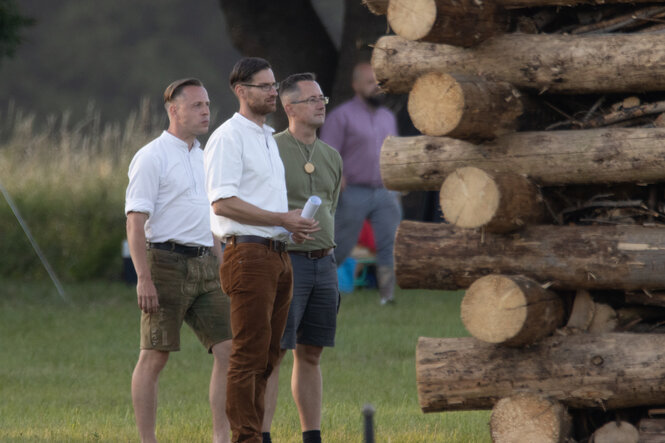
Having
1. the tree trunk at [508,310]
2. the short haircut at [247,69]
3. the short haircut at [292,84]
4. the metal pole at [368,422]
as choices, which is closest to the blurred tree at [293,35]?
the short haircut at [292,84]

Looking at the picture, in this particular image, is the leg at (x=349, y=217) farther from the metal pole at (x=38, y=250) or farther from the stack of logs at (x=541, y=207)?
the stack of logs at (x=541, y=207)

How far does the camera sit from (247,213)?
6.52 m

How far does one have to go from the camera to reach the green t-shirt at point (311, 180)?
734cm

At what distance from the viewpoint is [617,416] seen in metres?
6.74

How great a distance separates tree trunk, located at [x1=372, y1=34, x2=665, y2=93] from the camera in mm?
6551

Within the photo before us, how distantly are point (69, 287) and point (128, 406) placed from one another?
22.0 feet

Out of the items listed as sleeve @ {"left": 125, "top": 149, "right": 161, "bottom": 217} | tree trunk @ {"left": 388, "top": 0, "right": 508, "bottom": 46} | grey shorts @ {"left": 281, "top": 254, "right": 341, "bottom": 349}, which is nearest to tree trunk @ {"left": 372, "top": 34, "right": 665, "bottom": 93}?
tree trunk @ {"left": 388, "top": 0, "right": 508, "bottom": 46}

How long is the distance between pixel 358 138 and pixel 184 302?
5743mm

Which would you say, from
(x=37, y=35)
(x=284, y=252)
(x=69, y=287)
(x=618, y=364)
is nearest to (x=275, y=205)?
(x=284, y=252)

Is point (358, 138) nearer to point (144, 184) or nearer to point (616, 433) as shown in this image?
point (144, 184)

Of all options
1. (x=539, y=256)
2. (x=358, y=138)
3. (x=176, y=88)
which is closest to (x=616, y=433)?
(x=539, y=256)

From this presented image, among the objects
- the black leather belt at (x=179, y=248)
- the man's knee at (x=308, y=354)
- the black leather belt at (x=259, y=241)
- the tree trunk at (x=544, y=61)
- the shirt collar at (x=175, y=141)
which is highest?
the tree trunk at (x=544, y=61)

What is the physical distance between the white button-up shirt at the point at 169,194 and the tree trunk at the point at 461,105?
1342mm

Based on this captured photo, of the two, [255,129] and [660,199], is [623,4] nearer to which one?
[660,199]
